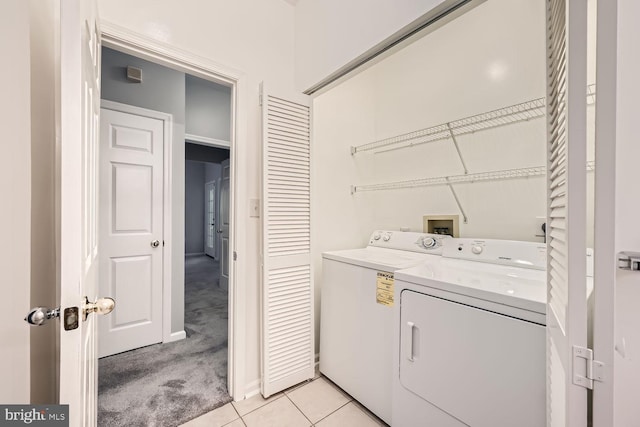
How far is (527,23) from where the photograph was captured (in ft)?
5.23

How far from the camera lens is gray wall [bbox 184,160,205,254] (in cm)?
761

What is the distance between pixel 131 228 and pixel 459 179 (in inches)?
108

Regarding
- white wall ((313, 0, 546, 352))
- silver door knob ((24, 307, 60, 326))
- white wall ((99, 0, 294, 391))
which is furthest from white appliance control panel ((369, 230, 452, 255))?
silver door knob ((24, 307, 60, 326))

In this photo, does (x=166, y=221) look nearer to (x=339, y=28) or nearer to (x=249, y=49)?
(x=249, y=49)

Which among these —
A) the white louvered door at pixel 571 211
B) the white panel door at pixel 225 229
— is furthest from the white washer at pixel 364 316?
the white panel door at pixel 225 229

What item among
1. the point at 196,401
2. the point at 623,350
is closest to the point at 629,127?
the point at 623,350

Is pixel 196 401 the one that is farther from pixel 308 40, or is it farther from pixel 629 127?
pixel 308 40

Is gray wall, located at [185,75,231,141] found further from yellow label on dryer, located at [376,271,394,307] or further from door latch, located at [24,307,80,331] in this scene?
door latch, located at [24,307,80,331]

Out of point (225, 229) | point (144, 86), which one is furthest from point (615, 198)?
point (225, 229)

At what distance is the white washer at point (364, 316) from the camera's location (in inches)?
59.7

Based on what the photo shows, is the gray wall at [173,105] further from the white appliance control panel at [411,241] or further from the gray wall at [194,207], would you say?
the gray wall at [194,207]

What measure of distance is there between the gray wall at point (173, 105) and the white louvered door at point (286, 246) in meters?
1.34

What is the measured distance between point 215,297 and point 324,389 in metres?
2.54

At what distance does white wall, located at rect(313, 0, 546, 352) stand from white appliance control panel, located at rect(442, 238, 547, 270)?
27 centimetres
